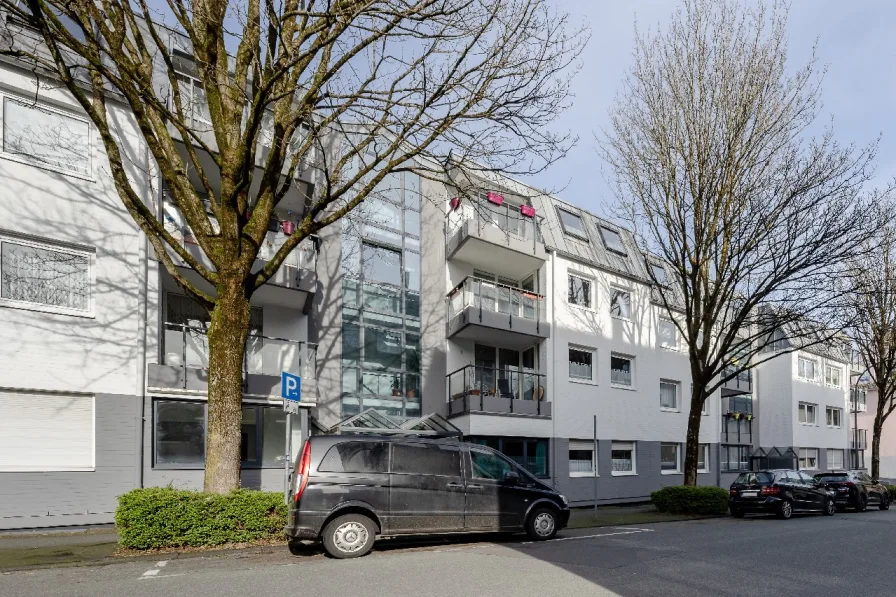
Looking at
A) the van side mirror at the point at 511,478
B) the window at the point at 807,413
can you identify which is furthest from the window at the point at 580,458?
the window at the point at 807,413

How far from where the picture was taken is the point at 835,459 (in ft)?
150

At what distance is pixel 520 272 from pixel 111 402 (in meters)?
13.9

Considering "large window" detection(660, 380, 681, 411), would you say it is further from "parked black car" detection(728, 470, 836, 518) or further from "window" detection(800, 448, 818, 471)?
"window" detection(800, 448, 818, 471)

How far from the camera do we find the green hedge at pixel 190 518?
1025 centimetres

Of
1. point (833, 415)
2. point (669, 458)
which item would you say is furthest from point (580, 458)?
point (833, 415)

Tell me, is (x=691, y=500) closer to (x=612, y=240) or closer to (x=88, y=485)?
(x=612, y=240)

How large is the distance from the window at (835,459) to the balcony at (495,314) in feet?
101

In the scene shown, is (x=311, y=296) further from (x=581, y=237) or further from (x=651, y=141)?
(x=581, y=237)

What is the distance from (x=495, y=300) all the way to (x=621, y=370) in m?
7.13

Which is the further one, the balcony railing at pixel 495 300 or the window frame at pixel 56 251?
the balcony railing at pixel 495 300

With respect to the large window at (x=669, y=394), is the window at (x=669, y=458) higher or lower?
lower

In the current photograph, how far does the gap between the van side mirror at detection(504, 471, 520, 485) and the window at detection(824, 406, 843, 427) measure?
128ft

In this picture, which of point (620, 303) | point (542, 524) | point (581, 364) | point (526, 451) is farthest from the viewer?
point (620, 303)

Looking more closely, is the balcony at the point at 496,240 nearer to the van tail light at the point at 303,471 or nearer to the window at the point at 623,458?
the window at the point at 623,458
